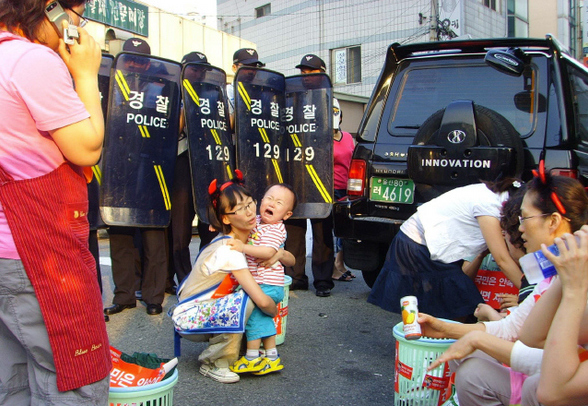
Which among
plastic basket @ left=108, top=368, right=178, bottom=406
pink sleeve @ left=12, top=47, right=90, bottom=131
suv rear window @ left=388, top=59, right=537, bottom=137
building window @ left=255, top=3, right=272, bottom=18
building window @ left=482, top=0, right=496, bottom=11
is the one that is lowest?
plastic basket @ left=108, top=368, right=178, bottom=406

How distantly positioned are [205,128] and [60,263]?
3.21 m

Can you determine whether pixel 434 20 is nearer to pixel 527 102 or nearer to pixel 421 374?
pixel 527 102

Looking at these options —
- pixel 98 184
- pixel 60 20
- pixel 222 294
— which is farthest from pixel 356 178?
pixel 60 20

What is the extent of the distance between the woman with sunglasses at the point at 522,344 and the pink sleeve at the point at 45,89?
1571 mm

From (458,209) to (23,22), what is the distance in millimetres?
2338

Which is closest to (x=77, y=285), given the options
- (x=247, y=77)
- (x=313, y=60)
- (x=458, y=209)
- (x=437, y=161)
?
(x=458, y=209)

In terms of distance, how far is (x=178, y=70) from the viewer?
475 centimetres

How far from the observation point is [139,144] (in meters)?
4.48

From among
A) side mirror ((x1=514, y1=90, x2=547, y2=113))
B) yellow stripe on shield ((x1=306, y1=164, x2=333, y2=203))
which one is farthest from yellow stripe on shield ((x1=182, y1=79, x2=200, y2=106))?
side mirror ((x1=514, y1=90, x2=547, y2=113))

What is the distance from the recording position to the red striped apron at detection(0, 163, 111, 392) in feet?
5.24

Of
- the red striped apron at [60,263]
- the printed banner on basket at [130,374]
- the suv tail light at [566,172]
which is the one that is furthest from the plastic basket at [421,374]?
the suv tail light at [566,172]

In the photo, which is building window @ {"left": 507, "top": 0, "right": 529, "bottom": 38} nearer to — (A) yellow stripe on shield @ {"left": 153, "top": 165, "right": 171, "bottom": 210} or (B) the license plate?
(B) the license plate

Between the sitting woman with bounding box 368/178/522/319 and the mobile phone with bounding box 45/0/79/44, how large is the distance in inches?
85.8

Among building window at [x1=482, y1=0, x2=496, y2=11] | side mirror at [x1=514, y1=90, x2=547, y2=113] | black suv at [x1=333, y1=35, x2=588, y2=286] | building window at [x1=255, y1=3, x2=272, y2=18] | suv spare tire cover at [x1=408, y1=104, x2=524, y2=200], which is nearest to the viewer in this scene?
suv spare tire cover at [x1=408, y1=104, x2=524, y2=200]
